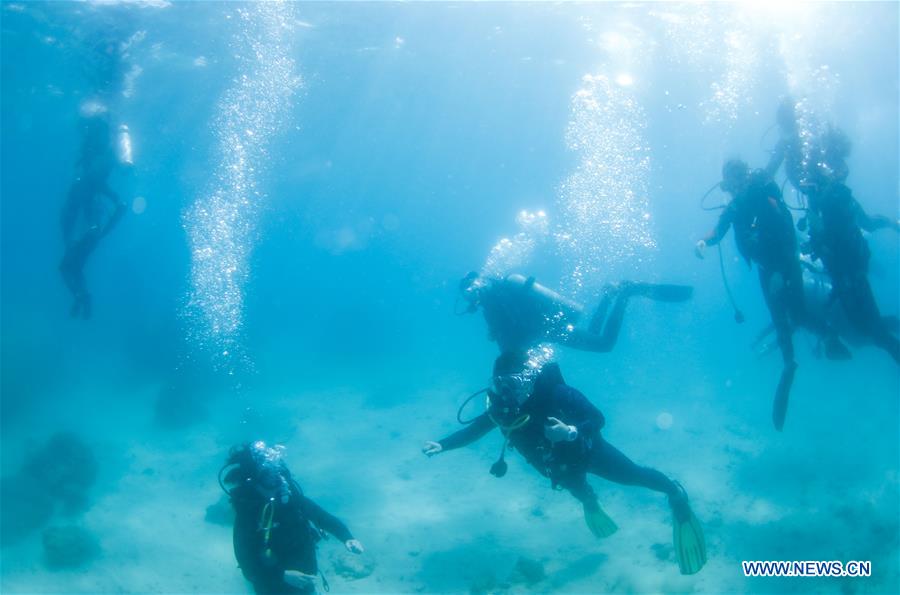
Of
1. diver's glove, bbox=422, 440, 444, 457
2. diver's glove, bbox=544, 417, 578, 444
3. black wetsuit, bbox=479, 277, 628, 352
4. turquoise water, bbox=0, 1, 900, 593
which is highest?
diver's glove, bbox=544, 417, 578, 444

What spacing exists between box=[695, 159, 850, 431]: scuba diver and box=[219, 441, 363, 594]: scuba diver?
6.34 metres

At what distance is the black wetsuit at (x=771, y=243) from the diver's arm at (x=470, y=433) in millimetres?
4539

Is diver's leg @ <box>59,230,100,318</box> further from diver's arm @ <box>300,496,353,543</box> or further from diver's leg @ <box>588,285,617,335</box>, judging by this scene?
diver's leg @ <box>588,285,617,335</box>

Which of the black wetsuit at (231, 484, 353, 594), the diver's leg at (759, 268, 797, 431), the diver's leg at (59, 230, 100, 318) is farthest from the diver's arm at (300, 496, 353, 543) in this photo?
the diver's leg at (59, 230, 100, 318)

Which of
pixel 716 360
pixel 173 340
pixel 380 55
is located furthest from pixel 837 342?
pixel 173 340

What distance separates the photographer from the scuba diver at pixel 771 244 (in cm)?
790

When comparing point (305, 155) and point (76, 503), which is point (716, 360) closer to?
point (76, 503)

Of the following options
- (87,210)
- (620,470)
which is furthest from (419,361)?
(620,470)

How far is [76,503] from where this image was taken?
1474cm

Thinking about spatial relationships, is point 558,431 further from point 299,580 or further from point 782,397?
point 782,397

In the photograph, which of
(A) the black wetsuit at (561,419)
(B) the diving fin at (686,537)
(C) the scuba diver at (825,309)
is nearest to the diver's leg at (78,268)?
(A) the black wetsuit at (561,419)

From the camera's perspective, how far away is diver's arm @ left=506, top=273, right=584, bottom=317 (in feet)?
29.3

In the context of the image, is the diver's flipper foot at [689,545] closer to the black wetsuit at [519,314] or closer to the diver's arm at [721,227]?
the black wetsuit at [519,314]

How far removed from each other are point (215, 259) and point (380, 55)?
560 inches
